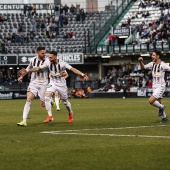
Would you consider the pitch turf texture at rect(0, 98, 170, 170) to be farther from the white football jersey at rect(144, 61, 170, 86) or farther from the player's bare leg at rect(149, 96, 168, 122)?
the white football jersey at rect(144, 61, 170, 86)

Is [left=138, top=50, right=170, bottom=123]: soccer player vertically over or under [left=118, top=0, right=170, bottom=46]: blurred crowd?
under

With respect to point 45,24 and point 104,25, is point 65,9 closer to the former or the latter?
point 45,24

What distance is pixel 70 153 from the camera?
1295 centimetres

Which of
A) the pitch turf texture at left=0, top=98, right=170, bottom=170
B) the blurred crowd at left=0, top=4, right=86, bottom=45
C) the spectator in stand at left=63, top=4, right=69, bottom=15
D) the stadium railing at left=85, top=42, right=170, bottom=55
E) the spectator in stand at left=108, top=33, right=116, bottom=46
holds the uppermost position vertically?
the spectator in stand at left=63, top=4, right=69, bottom=15

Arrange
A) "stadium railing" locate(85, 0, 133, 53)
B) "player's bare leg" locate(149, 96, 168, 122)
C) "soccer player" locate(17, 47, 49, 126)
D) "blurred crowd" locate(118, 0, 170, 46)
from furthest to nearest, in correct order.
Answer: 1. "stadium railing" locate(85, 0, 133, 53)
2. "blurred crowd" locate(118, 0, 170, 46)
3. "player's bare leg" locate(149, 96, 168, 122)
4. "soccer player" locate(17, 47, 49, 126)

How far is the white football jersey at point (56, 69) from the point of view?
72.4ft

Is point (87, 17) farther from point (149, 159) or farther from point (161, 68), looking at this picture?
point (149, 159)

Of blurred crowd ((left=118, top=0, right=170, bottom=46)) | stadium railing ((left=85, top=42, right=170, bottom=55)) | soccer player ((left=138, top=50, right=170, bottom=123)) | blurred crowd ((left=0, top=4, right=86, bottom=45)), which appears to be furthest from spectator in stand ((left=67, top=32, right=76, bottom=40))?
soccer player ((left=138, top=50, right=170, bottom=123))

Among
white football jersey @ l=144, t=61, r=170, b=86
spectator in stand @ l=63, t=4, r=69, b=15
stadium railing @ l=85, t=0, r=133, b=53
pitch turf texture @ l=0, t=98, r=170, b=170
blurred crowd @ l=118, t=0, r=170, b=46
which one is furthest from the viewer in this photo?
spectator in stand @ l=63, t=4, r=69, b=15

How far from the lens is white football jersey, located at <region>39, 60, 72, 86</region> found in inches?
869

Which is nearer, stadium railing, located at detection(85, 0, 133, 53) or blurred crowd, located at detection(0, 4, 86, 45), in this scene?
stadium railing, located at detection(85, 0, 133, 53)

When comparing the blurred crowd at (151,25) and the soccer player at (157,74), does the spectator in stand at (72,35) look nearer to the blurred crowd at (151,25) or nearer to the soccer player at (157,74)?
the blurred crowd at (151,25)

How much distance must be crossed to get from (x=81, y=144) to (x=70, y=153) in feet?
5.65

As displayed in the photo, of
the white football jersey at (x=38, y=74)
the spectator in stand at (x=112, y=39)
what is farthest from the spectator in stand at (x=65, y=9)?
the white football jersey at (x=38, y=74)
